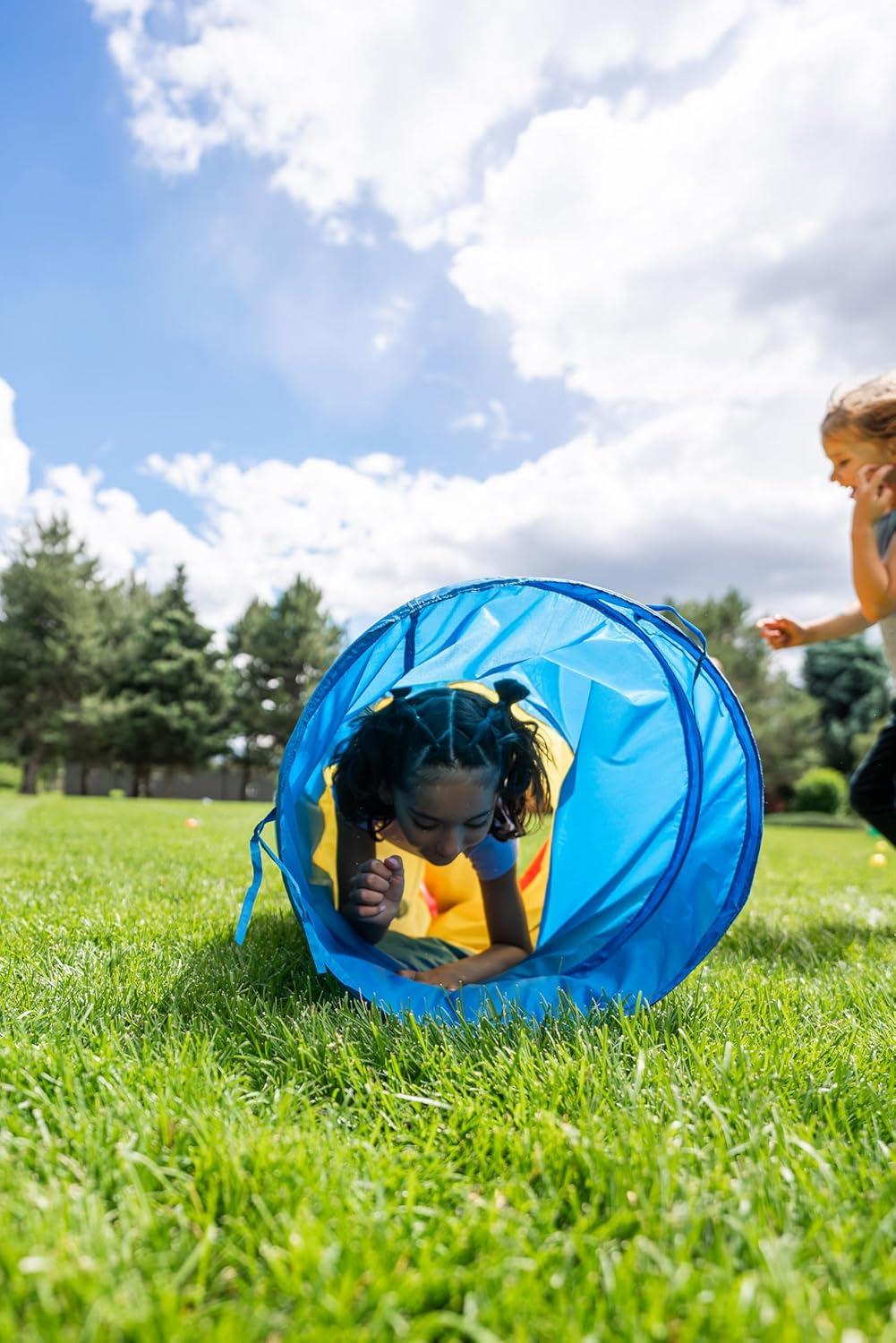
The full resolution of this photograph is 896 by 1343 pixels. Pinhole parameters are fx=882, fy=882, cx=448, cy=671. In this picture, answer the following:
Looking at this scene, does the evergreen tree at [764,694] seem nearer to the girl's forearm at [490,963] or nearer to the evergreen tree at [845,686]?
the evergreen tree at [845,686]

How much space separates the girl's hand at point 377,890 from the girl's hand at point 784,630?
1595 millimetres

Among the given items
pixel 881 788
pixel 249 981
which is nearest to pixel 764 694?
pixel 881 788

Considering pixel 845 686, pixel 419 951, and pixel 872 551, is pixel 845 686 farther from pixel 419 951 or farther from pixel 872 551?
pixel 419 951

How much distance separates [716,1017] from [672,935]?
13.1 inches

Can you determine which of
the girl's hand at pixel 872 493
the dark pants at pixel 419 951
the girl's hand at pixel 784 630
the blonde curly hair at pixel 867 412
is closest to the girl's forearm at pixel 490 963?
the dark pants at pixel 419 951

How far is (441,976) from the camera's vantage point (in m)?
Result: 2.31

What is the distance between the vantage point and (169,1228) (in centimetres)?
111

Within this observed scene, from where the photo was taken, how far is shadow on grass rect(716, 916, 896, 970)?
2.70 metres

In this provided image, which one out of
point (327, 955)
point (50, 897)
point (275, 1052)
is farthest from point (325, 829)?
point (50, 897)

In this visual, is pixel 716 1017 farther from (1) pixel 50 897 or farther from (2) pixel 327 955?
(1) pixel 50 897

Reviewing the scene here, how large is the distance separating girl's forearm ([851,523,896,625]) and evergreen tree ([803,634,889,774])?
35542 mm

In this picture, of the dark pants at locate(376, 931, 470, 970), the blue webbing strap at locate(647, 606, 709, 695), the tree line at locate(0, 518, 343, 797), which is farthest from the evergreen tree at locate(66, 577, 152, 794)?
the blue webbing strap at locate(647, 606, 709, 695)

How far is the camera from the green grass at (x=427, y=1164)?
0.96 metres

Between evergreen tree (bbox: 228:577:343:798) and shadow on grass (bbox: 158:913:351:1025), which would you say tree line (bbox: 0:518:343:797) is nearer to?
evergreen tree (bbox: 228:577:343:798)
